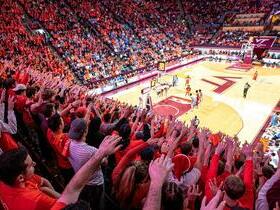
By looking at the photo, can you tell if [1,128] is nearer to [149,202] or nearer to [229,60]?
[149,202]

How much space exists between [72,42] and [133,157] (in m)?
28.0

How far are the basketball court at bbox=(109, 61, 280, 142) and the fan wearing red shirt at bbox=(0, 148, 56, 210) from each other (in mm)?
15636

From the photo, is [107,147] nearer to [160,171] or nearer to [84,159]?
[160,171]

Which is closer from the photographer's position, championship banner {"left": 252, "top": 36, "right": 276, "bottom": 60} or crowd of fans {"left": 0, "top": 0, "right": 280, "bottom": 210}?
crowd of fans {"left": 0, "top": 0, "right": 280, "bottom": 210}

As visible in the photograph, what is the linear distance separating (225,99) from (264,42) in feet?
61.4

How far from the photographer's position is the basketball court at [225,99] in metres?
19.5

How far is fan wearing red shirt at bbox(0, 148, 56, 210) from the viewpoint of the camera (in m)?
2.74

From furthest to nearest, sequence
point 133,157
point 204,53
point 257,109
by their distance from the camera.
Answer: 1. point 204,53
2. point 257,109
3. point 133,157

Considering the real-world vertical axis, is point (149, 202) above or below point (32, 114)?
Answer: above

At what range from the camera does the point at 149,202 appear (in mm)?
2482

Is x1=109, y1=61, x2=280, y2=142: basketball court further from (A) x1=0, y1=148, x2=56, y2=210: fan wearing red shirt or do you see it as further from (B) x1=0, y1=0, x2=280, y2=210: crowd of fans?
(A) x1=0, y1=148, x2=56, y2=210: fan wearing red shirt

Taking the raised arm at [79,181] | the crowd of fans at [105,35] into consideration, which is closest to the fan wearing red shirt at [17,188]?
the raised arm at [79,181]

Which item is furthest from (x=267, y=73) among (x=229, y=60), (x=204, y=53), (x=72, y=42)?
(x=72, y=42)

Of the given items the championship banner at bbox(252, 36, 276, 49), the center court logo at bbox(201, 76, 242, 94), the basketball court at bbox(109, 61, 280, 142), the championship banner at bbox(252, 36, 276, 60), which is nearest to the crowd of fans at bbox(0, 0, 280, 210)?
the basketball court at bbox(109, 61, 280, 142)
